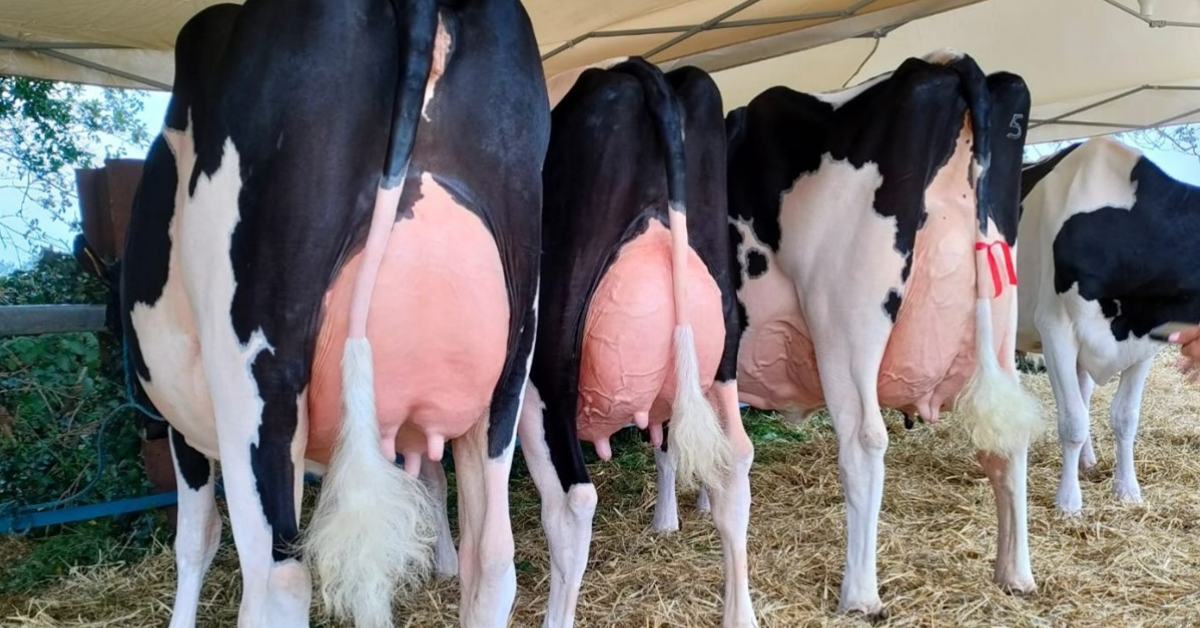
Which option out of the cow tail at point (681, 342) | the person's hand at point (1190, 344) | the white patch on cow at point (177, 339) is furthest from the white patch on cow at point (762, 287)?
the person's hand at point (1190, 344)

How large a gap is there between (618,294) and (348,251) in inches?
42.8

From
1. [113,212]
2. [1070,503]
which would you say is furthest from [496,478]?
[1070,503]

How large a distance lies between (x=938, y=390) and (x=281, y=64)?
2.86 m

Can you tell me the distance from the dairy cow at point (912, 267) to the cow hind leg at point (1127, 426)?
192 centimetres

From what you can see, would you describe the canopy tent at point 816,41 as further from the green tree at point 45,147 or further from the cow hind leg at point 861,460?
the green tree at point 45,147

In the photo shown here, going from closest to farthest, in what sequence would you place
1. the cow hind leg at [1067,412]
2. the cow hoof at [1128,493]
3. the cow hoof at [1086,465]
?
1. the cow hind leg at [1067,412]
2. the cow hoof at [1128,493]
3. the cow hoof at [1086,465]

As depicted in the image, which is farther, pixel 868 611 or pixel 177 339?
pixel 868 611

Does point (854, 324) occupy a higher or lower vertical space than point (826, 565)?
higher

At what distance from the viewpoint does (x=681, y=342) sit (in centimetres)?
271

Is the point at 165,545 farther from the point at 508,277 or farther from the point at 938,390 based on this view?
the point at 938,390

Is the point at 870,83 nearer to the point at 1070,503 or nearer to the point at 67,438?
the point at 1070,503

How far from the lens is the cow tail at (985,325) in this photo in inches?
121

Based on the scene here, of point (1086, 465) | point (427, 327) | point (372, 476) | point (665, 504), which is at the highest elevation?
point (427, 327)

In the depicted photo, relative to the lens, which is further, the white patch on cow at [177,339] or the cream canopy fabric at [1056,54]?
the cream canopy fabric at [1056,54]
